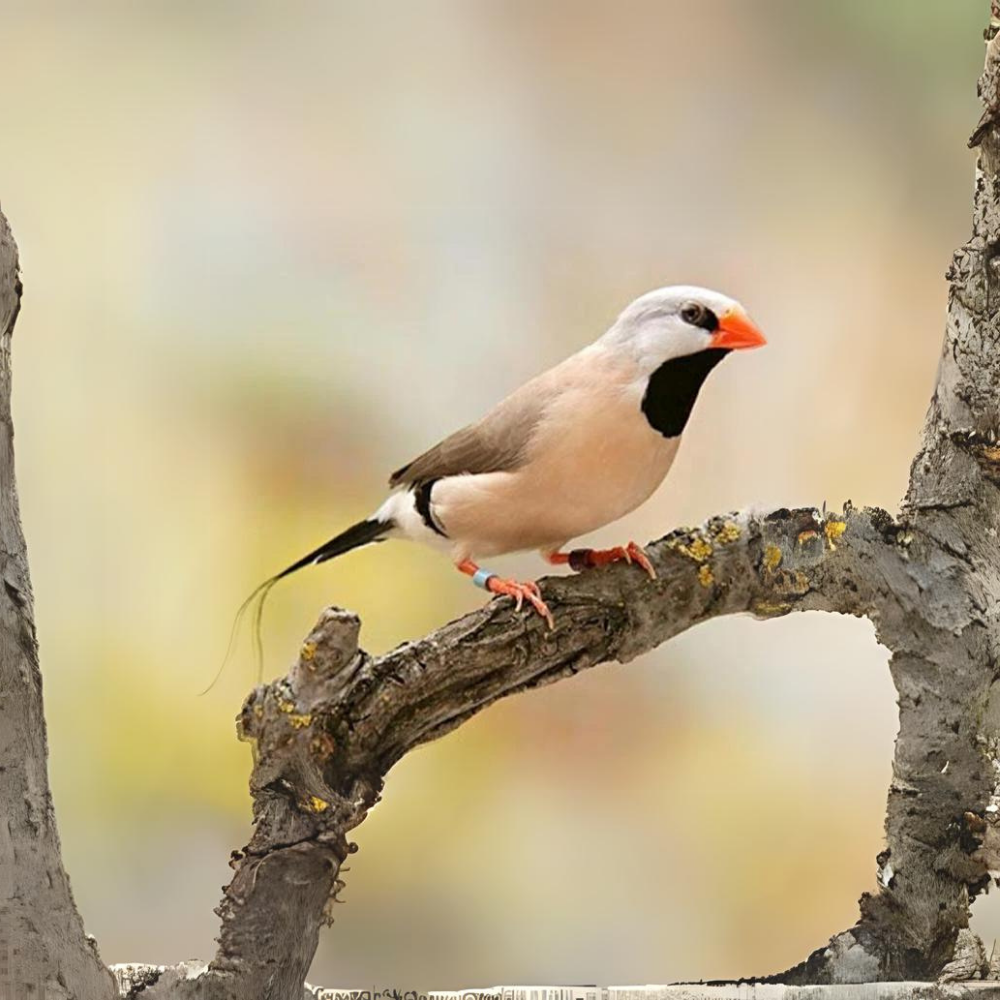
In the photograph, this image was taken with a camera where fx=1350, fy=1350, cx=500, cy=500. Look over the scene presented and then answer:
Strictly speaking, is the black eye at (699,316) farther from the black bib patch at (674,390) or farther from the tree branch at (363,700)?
the tree branch at (363,700)

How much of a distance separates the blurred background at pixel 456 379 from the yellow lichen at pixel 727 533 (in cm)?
28

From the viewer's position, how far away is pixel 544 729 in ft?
5.81

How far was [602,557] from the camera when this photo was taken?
1.48 m

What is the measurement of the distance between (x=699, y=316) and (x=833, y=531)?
1.06 ft

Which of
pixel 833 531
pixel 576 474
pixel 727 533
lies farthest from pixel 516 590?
pixel 833 531

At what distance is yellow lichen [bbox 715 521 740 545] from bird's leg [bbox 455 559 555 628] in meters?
0.22

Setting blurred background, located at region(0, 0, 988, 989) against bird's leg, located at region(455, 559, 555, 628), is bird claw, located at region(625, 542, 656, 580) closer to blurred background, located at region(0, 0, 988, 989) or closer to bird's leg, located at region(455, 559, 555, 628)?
bird's leg, located at region(455, 559, 555, 628)

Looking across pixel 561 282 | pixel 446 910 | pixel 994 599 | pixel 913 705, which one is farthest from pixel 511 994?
pixel 561 282

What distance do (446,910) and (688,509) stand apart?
0.61 meters

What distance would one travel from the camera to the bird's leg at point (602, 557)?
145 centimetres

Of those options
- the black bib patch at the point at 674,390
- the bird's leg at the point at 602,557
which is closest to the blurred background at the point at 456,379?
the bird's leg at the point at 602,557

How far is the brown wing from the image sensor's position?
1407 mm

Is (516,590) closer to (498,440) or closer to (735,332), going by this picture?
(498,440)

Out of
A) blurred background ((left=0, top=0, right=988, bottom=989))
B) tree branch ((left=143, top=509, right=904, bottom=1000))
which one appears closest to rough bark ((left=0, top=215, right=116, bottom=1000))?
tree branch ((left=143, top=509, right=904, bottom=1000))
